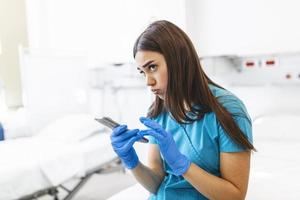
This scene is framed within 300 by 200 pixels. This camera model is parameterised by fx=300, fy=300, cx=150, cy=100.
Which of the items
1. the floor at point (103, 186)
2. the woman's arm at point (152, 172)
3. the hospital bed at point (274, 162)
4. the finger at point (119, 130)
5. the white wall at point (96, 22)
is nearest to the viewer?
the finger at point (119, 130)

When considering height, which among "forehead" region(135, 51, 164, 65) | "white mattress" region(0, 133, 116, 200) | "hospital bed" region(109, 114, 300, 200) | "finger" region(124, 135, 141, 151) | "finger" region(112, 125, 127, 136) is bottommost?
"white mattress" region(0, 133, 116, 200)

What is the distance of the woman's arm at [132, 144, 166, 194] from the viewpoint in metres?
1.11

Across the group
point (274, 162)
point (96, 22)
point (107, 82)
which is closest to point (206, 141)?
point (274, 162)

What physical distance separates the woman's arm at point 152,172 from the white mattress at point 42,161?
0.90 metres

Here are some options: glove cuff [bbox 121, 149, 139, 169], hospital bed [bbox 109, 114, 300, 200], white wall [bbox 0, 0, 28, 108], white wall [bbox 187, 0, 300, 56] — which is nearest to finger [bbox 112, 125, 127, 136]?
glove cuff [bbox 121, 149, 139, 169]

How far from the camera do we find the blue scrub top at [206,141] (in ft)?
3.00

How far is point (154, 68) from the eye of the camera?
3.05 feet

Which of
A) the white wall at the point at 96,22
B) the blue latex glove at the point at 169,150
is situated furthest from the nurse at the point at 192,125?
the white wall at the point at 96,22

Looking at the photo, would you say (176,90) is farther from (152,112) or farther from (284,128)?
(284,128)

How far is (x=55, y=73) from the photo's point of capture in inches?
107

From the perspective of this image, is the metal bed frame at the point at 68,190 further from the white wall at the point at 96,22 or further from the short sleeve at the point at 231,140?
the short sleeve at the point at 231,140

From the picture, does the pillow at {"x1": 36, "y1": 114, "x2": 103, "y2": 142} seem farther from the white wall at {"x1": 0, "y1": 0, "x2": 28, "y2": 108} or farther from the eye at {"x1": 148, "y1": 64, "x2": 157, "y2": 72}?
the eye at {"x1": 148, "y1": 64, "x2": 157, "y2": 72}

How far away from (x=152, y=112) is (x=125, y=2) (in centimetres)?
199

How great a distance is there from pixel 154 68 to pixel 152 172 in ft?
1.41
